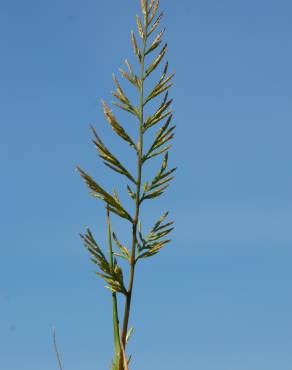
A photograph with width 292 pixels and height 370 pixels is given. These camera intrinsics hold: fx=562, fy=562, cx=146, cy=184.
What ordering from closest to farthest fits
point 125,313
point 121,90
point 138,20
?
point 125,313
point 121,90
point 138,20

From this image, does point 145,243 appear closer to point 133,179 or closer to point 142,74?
point 133,179

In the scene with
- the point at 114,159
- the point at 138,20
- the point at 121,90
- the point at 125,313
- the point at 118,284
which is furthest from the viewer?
the point at 138,20

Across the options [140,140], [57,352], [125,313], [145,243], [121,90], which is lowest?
[57,352]

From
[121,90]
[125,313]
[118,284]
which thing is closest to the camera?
[125,313]

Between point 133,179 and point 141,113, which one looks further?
point 141,113

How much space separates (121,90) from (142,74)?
0.18 meters

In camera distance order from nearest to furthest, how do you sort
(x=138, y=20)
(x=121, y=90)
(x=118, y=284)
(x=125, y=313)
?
1. (x=125, y=313)
2. (x=118, y=284)
3. (x=121, y=90)
4. (x=138, y=20)

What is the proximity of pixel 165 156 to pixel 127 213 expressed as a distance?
0.56 meters

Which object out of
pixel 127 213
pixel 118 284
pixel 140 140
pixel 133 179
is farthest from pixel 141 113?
pixel 118 284

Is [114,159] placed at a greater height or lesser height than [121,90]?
lesser

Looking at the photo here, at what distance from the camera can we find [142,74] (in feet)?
12.8

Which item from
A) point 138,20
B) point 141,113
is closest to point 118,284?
point 141,113

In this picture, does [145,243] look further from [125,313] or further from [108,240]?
[125,313]

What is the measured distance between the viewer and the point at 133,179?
3.50 meters
